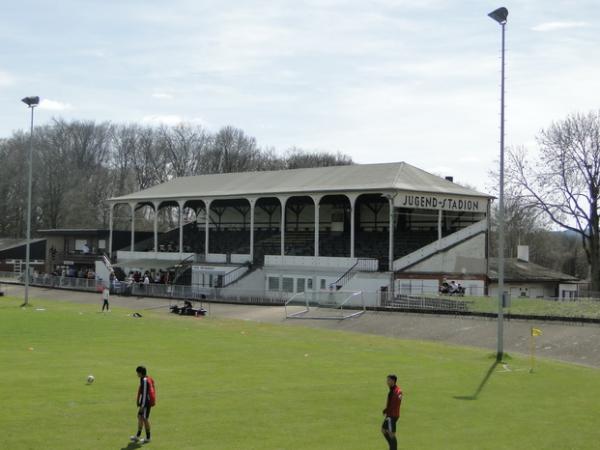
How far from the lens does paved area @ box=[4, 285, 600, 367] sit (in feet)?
112

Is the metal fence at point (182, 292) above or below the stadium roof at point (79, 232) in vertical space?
below

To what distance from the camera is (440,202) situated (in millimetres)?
58812

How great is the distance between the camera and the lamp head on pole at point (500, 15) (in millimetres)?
31406

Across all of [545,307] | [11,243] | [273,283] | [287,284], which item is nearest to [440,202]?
[287,284]

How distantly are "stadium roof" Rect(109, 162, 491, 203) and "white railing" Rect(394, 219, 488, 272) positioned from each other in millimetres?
2850

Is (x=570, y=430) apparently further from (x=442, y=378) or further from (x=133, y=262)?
(x=133, y=262)

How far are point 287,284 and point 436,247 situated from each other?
11.2 metres

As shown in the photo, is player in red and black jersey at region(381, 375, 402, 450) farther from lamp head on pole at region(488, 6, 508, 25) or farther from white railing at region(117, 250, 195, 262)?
white railing at region(117, 250, 195, 262)

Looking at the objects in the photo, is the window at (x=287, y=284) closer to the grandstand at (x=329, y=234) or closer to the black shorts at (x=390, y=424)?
the grandstand at (x=329, y=234)

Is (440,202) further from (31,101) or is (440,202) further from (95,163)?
(95,163)

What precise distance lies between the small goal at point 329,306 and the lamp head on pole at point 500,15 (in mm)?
19819

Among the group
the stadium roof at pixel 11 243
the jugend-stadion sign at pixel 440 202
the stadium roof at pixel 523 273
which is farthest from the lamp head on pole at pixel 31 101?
the stadium roof at pixel 11 243

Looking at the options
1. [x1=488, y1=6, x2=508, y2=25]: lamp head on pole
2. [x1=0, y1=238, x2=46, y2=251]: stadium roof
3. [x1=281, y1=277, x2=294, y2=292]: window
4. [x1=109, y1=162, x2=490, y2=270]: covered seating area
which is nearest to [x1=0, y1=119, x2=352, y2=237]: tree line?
[x1=0, y1=238, x2=46, y2=251]: stadium roof

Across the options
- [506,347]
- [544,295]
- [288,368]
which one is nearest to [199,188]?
[544,295]
